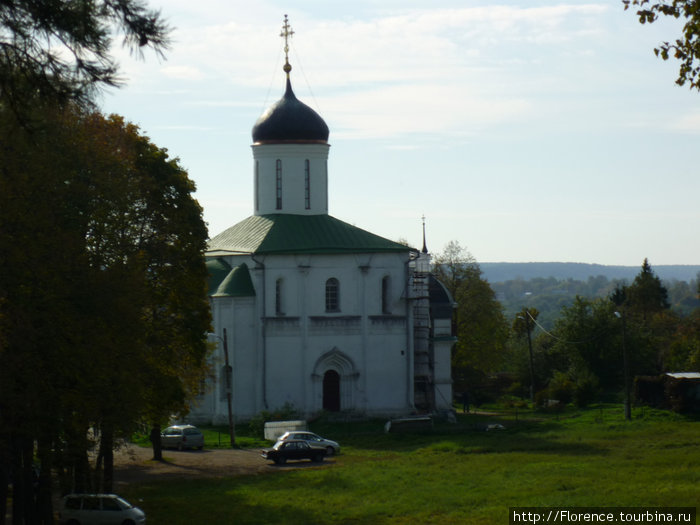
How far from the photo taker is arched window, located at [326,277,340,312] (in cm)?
4772

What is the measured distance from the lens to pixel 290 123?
165 ft

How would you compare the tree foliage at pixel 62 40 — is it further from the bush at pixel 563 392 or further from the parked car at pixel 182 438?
the bush at pixel 563 392

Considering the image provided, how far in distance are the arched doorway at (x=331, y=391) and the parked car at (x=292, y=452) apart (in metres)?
10.2


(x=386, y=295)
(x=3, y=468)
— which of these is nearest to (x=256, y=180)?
(x=386, y=295)

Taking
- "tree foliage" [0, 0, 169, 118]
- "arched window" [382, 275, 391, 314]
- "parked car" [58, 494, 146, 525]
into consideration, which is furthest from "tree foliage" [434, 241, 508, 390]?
"tree foliage" [0, 0, 169, 118]

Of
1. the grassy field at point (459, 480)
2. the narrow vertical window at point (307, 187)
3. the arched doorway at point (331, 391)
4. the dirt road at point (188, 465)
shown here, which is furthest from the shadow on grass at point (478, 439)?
the narrow vertical window at point (307, 187)

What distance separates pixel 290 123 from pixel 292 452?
1933 cm

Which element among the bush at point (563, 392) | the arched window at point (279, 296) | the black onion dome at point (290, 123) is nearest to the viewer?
the arched window at point (279, 296)

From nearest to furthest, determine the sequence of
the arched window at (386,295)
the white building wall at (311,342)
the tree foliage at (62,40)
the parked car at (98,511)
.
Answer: the tree foliage at (62,40) < the parked car at (98,511) < the white building wall at (311,342) < the arched window at (386,295)

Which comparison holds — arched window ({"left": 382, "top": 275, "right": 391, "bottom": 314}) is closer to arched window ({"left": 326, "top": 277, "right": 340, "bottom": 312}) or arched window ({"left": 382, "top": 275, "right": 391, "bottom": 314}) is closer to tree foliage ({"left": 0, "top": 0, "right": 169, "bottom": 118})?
arched window ({"left": 326, "top": 277, "right": 340, "bottom": 312})

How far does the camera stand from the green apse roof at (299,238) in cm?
4750

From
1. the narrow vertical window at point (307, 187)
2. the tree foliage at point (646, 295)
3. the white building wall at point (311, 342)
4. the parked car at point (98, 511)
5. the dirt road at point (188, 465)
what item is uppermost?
the narrow vertical window at point (307, 187)

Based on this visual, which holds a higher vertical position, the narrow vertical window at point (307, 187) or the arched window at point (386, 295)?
the narrow vertical window at point (307, 187)

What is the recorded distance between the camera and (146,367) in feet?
76.8
